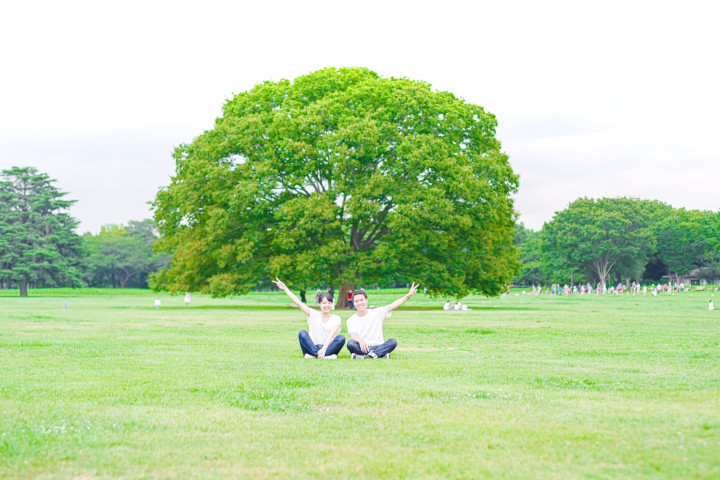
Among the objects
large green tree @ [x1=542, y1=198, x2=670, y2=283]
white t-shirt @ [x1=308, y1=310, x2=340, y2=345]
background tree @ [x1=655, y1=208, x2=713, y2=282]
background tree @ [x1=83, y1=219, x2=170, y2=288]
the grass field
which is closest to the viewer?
the grass field

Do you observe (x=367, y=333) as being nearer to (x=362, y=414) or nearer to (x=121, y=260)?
(x=362, y=414)

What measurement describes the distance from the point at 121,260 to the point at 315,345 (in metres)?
125

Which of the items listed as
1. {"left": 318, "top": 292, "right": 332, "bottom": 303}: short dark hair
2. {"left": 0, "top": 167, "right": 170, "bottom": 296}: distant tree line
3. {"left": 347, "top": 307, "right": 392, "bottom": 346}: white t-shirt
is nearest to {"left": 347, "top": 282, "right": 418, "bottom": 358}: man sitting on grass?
{"left": 347, "top": 307, "right": 392, "bottom": 346}: white t-shirt

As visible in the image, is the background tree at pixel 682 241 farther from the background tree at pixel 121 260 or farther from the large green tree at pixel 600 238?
the background tree at pixel 121 260

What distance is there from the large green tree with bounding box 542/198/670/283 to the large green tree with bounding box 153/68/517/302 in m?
64.9

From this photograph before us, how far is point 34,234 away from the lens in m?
97.2

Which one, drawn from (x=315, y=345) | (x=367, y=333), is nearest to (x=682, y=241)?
(x=367, y=333)

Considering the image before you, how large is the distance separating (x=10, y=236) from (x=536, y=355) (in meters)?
95.3

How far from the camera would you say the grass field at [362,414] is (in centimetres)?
583

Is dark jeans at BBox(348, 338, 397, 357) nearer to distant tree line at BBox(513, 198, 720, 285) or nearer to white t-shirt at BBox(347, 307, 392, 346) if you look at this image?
white t-shirt at BBox(347, 307, 392, 346)

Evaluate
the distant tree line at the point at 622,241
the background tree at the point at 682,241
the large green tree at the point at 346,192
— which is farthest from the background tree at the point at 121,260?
the large green tree at the point at 346,192

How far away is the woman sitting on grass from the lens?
1388cm

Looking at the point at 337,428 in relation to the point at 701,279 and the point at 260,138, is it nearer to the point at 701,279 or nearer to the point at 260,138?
the point at 260,138

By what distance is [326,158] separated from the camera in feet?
145
